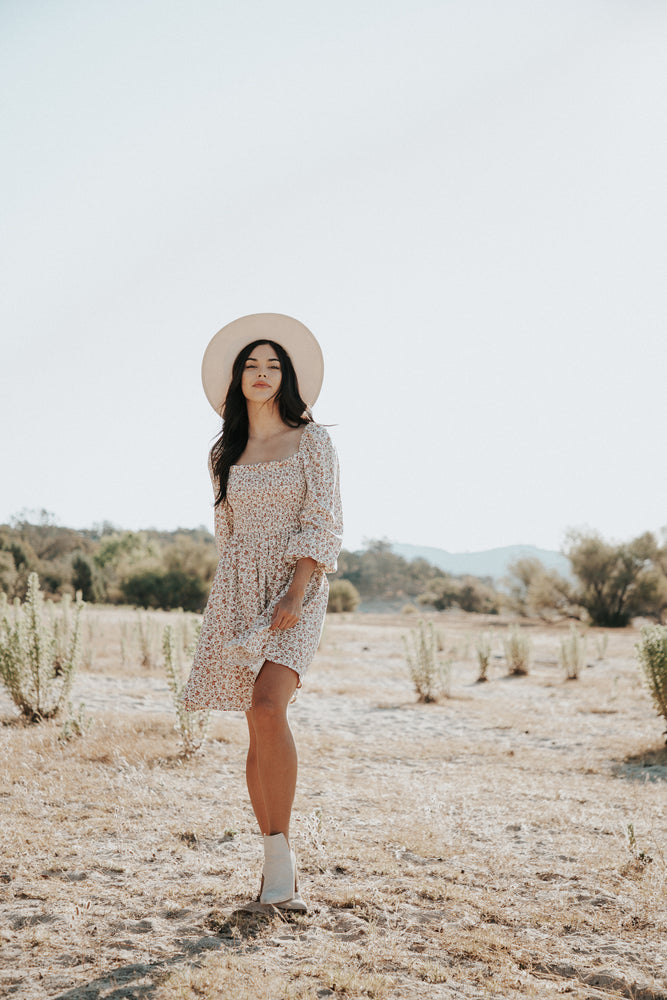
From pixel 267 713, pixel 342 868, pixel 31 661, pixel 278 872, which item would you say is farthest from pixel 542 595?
pixel 267 713

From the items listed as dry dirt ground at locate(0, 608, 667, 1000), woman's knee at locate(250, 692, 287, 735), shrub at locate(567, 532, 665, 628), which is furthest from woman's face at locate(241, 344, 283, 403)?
shrub at locate(567, 532, 665, 628)

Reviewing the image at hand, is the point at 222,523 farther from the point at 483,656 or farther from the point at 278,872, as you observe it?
the point at 483,656

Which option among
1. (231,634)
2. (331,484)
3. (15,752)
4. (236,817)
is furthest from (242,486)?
(15,752)

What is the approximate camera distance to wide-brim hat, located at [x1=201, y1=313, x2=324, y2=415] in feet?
10.3

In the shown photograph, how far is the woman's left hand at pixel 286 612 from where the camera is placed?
8.64ft

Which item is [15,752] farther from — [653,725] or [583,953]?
[653,725]

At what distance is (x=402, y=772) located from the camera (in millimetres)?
5039

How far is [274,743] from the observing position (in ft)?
8.43

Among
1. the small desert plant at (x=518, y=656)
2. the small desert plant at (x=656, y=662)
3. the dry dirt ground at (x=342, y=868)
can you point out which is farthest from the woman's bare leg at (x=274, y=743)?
the small desert plant at (x=518, y=656)

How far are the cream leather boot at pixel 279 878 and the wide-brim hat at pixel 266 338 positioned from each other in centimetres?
174

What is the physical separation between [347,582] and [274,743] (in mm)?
32837

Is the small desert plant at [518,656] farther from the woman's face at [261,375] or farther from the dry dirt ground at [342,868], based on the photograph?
the woman's face at [261,375]

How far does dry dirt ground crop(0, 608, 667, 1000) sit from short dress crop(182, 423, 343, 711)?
0.78 m

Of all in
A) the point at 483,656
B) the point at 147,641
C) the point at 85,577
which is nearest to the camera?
the point at 147,641
